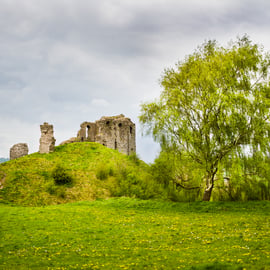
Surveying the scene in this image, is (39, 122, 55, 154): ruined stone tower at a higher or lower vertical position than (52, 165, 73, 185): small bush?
higher

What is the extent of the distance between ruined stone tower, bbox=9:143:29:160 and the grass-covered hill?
23.6 feet

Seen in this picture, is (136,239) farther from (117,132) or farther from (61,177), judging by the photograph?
(117,132)

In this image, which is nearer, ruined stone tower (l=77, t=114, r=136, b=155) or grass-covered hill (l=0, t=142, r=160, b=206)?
grass-covered hill (l=0, t=142, r=160, b=206)

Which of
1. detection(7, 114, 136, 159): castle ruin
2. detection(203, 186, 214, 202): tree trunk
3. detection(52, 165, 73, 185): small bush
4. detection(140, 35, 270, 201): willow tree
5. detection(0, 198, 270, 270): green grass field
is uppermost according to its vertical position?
detection(7, 114, 136, 159): castle ruin

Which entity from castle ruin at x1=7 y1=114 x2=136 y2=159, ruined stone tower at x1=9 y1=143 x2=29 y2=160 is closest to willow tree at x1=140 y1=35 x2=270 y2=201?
ruined stone tower at x1=9 y1=143 x2=29 y2=160

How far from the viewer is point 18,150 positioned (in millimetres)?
51375

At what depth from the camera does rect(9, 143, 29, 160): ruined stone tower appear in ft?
168

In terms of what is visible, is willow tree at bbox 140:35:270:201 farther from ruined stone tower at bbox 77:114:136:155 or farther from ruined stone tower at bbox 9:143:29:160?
ruined stone tower at bbox 77:114:136:155

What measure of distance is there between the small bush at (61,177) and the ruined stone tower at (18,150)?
1717 cm

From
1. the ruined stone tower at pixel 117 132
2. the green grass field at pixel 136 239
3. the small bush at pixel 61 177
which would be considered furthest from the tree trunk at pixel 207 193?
the ruined stone tower at pixel 117 132

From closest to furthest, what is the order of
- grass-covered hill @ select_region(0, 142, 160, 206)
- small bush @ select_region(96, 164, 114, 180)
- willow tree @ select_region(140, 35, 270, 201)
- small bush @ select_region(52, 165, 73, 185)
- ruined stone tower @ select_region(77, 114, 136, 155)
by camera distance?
willow tree @ select_region(140, 35, 270, 201) → grass-covered hill @ select_region(0, 142, 160, 206) → small bush @ select_region(52, 165, 73, 185) → small bush @ select_region(96, 164, 114, 180) → ruined stone tower @ select_region(77, 114, 136, 155)

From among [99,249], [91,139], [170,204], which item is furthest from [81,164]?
[91,139]

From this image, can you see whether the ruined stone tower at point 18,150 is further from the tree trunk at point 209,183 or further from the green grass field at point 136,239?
the tree trunk at point 209,183

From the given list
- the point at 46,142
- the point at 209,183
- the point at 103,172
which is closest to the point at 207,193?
→ the point at 209,183
